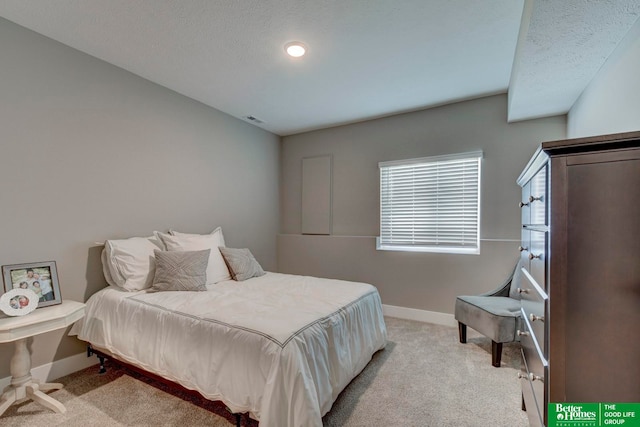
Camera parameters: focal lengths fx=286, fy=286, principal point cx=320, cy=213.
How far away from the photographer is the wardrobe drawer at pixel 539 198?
1.11 m

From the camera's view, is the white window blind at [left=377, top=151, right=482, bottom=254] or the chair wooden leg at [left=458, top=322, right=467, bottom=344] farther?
the white window blind at [left=377, top=151, right=482, bottom=254]

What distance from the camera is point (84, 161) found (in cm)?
246

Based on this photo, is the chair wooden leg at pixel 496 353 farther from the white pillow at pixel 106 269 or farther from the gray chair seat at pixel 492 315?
the white pillow at pixel 106 269

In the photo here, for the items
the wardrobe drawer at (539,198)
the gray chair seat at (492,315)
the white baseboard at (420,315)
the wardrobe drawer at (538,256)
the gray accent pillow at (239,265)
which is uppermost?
the wardrobe drawer at (539,198)

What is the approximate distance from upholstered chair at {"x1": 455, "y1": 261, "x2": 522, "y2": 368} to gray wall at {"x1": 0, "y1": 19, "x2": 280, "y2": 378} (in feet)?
9.80

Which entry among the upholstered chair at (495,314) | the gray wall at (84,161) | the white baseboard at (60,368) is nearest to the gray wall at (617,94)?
the upholstered chair at (495,314)

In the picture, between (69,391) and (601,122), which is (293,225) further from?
(601,122)

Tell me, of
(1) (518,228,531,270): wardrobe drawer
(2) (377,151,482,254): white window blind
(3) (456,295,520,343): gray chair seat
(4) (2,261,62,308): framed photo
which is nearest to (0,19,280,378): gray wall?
(4) (2,261,62,308): framed photo

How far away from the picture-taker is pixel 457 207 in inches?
134

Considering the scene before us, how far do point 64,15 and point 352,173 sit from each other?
10.5 feet

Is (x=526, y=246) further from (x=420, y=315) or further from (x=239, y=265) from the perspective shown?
(x=239, y=265)

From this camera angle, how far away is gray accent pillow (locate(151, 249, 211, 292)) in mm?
2400

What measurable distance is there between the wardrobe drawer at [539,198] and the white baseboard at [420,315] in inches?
89.6

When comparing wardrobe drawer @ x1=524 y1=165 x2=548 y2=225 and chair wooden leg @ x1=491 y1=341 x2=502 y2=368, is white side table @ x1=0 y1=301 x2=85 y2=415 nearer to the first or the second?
wardrobe drawer @ x1=524 y1=165 x2=548 y2=225
